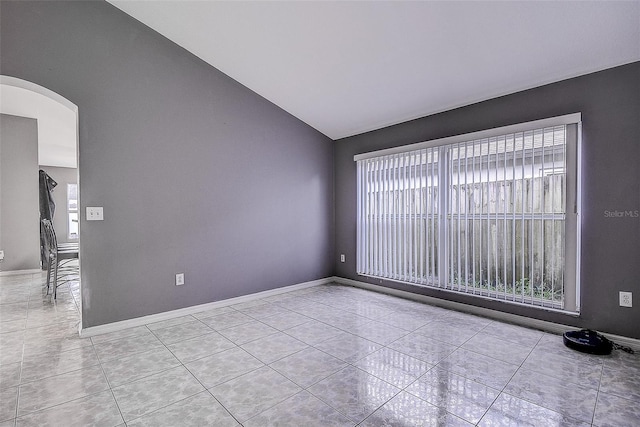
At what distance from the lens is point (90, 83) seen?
111 inches

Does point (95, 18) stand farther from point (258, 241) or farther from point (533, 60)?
point (533, 60)

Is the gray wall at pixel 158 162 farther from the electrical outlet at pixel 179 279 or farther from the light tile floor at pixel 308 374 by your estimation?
the light tile floor at pixel 308 374

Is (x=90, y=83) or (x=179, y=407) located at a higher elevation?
(x=90, y=83)

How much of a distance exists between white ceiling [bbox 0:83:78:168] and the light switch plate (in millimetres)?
740

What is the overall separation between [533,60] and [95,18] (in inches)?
159

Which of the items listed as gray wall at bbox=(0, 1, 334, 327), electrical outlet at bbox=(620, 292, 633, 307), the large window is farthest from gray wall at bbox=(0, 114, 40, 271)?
electrical outlet at bbox=(620, 292, 633, 307)

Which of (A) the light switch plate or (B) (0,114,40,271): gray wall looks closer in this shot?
(A) the light switch plate

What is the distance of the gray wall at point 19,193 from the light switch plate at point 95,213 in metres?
3.72

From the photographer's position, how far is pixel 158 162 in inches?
126

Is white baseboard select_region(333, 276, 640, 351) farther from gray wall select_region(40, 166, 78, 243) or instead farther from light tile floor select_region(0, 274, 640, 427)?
gray wall select_region(40, 166, 78, 243)

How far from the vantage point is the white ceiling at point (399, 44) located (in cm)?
224

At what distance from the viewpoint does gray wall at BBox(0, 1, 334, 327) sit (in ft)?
9.01

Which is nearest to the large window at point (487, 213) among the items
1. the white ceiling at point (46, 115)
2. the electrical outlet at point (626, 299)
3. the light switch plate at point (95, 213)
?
the electrical outlet at point (626, 299)

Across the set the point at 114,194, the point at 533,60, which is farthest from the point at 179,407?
the point at 533,60
